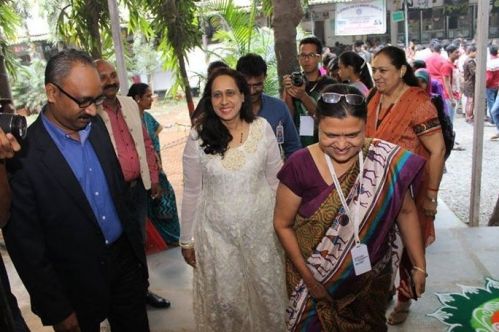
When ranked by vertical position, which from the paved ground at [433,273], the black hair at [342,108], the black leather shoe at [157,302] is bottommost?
the paved ground at [433,273]

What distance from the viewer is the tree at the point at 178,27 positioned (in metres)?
5.36

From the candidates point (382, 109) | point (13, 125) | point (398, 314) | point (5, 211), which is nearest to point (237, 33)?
point (382, 109)

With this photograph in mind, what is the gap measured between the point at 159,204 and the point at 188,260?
186 cm

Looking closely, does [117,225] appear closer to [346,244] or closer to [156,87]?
[346,244]

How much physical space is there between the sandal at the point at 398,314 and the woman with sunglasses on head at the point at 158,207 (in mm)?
2248

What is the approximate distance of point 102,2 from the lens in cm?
528

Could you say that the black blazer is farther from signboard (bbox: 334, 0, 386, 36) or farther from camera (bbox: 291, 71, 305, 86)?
signboard (bbox: 334, 0, 386, 36)

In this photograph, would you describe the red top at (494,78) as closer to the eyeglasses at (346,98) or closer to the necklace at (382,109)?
the necklace at (382,109)

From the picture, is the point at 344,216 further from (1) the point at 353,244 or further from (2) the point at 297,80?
(2) the point at 297,80

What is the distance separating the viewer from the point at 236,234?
238 centimetres

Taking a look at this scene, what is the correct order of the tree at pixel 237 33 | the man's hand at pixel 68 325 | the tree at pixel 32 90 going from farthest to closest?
the tree at pixel 32 90 → the tree at pixel 237 33 → the man's hand at pixel 68 325

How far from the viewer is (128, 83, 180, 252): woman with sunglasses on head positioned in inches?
165

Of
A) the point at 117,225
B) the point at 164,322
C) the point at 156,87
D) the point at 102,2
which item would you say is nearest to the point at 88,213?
the point at 117,225

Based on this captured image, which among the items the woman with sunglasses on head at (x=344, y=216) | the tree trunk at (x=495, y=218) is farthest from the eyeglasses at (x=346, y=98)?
the tree trunk at (x=495, y=218)
